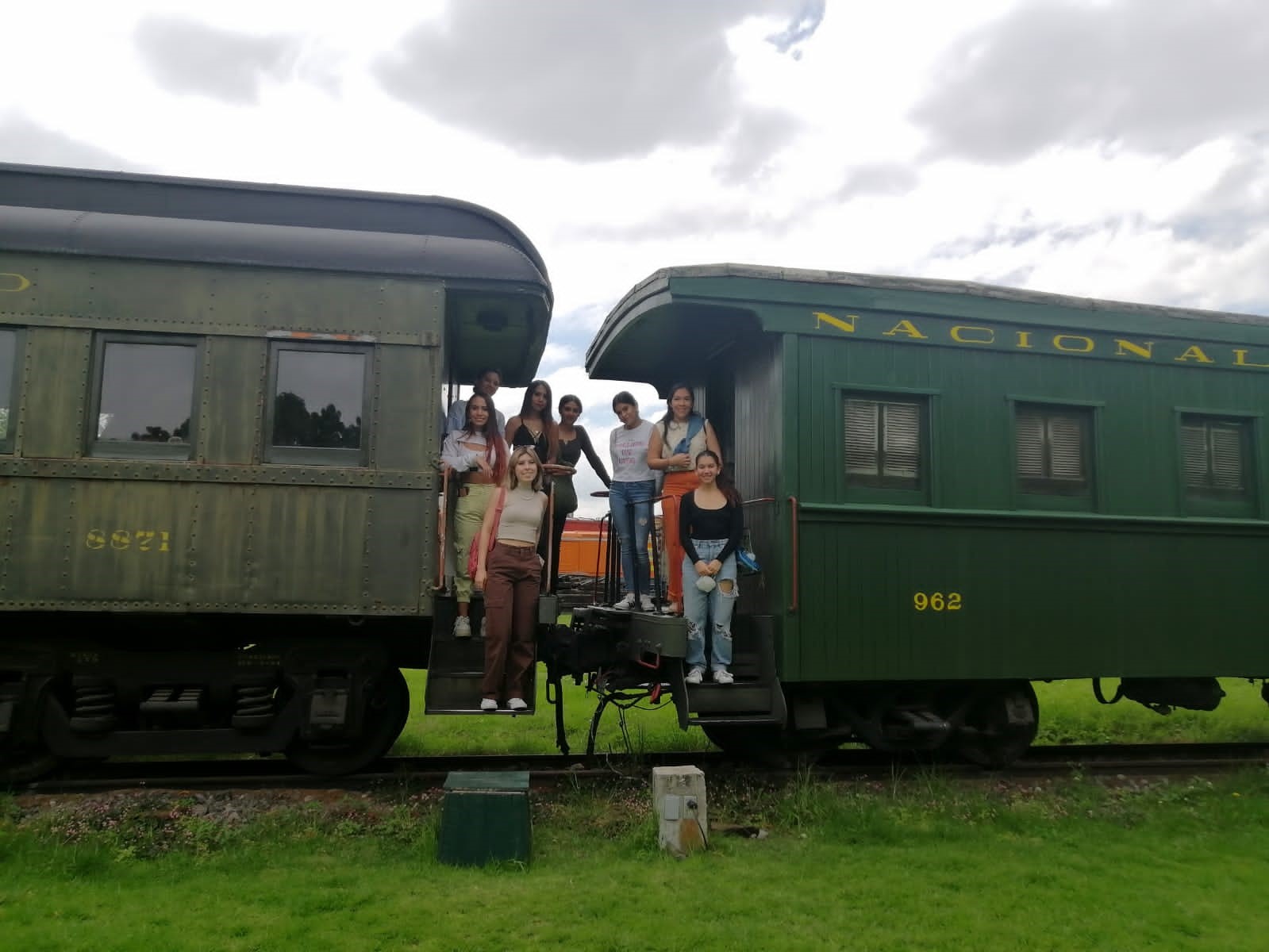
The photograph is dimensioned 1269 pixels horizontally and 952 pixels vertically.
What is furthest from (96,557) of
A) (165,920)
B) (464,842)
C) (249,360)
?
(464,842)

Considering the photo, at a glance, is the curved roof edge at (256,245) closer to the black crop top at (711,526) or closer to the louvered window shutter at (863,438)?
the black crop top at (711,526)

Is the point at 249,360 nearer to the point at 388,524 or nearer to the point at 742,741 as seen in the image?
the point at 388,524

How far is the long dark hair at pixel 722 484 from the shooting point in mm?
6216

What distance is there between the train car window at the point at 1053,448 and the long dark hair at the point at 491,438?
375cm

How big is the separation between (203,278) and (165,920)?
12.5 ft

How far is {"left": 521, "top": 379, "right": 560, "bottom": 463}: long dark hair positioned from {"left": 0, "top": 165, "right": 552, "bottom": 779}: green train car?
835mm

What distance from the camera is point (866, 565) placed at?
6426 mm

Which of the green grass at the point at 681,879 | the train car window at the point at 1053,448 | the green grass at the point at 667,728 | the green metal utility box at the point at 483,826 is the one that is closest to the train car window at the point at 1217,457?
the train car window at the point at 1053,448

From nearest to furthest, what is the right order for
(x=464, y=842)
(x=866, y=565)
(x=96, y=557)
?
(x=464, y=842)
(x=96, y=557)
(x=866, y=565)

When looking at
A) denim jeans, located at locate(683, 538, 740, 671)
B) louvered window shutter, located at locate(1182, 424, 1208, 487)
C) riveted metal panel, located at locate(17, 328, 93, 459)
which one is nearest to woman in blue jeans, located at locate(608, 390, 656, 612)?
denim jeans, located at locate(683, 538, 740, 671)

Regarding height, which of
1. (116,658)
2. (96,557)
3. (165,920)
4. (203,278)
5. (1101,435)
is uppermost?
(203,278)

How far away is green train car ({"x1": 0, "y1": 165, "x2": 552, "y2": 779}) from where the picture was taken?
563cm

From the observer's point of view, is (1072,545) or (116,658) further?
(1072,545)

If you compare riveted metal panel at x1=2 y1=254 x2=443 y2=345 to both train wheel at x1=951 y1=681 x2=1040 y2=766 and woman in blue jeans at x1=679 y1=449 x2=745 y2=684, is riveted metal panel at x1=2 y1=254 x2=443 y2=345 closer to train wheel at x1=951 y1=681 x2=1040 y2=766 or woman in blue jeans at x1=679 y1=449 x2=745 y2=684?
woman in blue jeans at x1=679 y1=449 x2=745 y2=684
